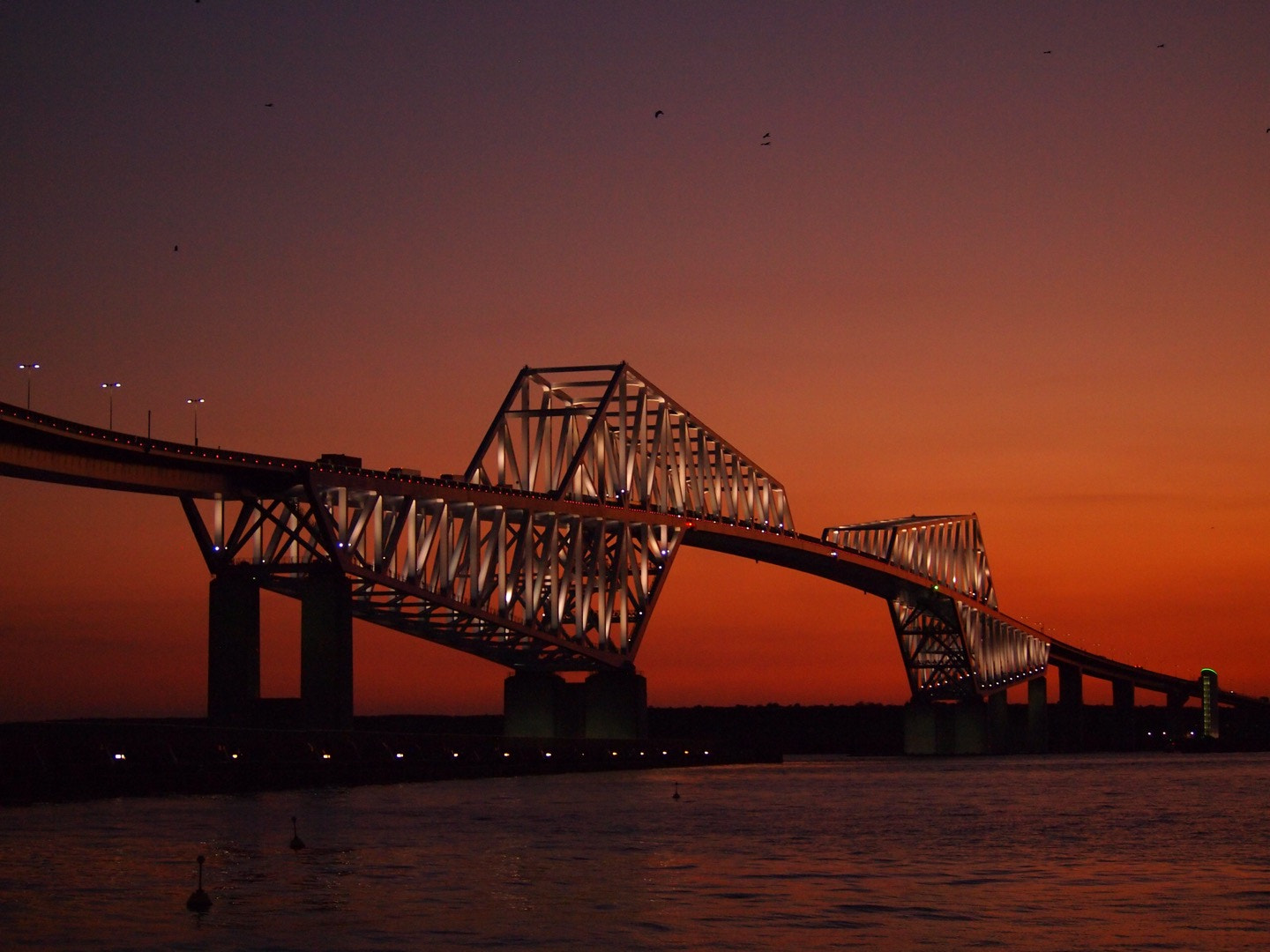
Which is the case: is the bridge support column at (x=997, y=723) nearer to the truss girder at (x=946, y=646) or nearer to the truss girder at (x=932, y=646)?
the truss girder at (x=946, y=646)

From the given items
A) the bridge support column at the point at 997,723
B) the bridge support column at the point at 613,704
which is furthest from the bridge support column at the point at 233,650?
the bridge support column at the point at 997,723

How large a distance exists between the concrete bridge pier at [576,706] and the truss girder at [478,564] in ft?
3.59

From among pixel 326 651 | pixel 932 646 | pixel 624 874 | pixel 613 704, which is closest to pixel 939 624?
pixel 932 646

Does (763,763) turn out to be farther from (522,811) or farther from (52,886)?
(52,886)

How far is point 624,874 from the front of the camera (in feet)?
144

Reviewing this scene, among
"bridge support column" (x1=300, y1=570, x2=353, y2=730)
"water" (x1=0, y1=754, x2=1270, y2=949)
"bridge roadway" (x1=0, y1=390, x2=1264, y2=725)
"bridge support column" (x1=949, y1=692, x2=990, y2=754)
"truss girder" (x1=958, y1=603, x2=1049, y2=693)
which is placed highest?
"bridge roadway" (x1=0, y1=390, x2=1264, y2=725)

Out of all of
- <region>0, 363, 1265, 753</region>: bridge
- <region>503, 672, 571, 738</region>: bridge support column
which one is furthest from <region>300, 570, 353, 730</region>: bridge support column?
<region>503, 672, 571, 738</region>: bridge support column

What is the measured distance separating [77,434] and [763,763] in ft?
272

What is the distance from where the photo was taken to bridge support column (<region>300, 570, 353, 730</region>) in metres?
80.9

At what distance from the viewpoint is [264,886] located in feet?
128

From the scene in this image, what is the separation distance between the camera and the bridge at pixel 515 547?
3167 inches

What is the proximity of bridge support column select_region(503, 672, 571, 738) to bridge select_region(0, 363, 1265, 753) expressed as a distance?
0.11m

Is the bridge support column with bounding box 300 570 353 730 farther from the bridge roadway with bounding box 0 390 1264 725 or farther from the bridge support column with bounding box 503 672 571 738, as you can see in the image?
the bridge support column with bounding box 503 672 571 738

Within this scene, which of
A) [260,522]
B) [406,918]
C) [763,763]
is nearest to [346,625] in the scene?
[260,522]
